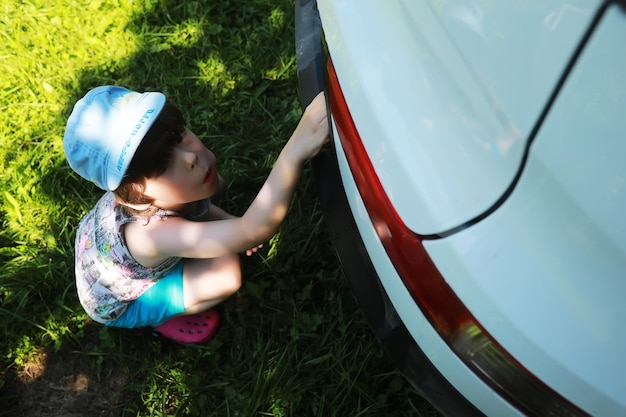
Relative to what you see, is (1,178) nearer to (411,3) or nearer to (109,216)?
(109,216)

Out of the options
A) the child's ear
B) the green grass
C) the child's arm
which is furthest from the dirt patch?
the child's ear

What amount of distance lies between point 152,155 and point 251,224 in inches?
14.0

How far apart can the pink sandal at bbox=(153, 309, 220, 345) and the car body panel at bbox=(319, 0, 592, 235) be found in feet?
4.45

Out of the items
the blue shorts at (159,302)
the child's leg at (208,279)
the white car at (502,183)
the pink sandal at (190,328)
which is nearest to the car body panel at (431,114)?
the white car at (502,183)

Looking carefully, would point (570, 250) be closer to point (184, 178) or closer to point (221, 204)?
point (184, 178)

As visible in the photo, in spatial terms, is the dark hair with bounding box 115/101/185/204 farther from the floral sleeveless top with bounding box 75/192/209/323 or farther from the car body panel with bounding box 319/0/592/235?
the car body panel with bounding box 319/0/592/235

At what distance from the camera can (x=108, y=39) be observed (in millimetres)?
3275

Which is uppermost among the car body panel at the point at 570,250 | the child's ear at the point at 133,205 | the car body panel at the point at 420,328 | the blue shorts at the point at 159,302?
the car body panel at the point at 570,250

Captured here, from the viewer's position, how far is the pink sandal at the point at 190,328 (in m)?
2.43

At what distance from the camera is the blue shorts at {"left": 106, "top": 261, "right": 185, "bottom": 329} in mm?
2314

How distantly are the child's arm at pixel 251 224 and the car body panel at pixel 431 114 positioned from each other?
→ 1.21ft

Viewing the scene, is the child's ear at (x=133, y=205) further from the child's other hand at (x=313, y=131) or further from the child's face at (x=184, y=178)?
the child's other hand at (x=313, y=131)

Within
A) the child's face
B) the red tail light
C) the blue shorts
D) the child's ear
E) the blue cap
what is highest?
the red tail light

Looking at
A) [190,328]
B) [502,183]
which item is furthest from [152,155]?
[502,183]
